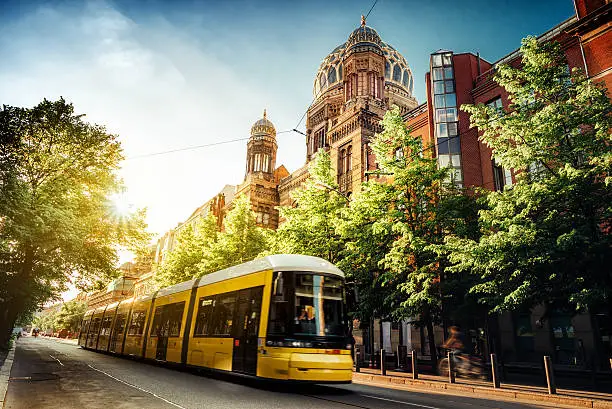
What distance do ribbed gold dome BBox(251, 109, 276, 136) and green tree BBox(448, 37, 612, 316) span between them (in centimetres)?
5210

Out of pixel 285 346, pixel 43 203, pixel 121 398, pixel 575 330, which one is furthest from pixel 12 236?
pixel 575 330

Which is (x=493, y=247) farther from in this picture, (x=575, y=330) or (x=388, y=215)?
(x=575, y=330)

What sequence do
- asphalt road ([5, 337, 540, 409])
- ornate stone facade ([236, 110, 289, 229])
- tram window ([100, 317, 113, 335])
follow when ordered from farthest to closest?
ornate stone facade ([236, 110, 289, 229]) < tram window ([100, 317, 113, 335]) < asphalt road ([5, 337, 540, 409])

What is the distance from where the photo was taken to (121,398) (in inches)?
323

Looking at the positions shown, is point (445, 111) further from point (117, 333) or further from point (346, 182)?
point (117, 333)

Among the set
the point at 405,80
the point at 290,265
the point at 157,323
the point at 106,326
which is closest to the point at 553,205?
the point at 290,265

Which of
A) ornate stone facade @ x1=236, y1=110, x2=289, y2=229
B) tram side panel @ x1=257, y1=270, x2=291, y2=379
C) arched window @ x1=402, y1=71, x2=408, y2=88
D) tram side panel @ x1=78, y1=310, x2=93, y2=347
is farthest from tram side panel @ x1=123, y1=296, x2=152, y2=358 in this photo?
arched window @ x1=402, y1=71, x2=408, y2=88

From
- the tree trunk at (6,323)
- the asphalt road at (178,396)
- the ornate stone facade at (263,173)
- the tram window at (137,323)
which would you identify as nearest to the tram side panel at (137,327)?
the tram window at (137,323)

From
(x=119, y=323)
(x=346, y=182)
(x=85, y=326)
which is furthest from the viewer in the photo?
(x=85, y=326)

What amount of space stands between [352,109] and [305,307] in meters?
28.3

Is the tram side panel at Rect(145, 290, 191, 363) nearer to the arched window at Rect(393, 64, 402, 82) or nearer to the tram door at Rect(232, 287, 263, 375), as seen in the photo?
the tram door at Rect(232, 287, 263, 375)

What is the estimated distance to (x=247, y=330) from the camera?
10.7 metres

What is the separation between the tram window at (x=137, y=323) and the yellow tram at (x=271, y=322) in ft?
16.9

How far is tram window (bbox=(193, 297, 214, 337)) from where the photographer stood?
13211 millimetres
